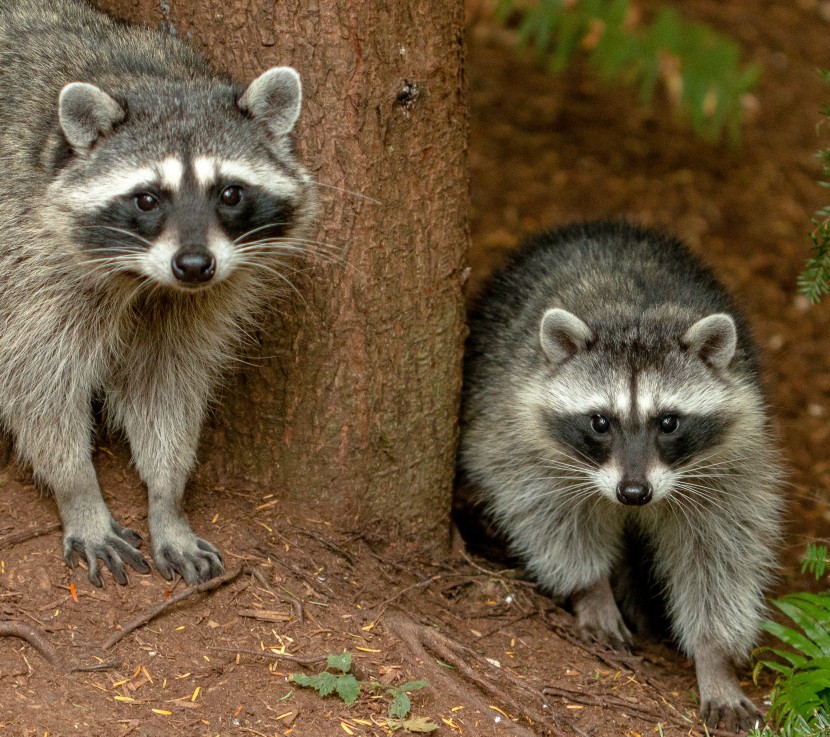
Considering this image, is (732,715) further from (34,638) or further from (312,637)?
(34,638)

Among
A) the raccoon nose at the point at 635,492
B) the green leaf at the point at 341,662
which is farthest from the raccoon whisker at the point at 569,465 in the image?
the green leaf at the point at 341,662

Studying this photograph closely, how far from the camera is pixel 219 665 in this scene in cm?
327

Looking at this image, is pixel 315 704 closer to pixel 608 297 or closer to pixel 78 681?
pixel 78 681

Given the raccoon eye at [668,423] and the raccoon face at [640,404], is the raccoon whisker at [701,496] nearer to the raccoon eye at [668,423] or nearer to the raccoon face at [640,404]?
the raccoon face at [640,404]

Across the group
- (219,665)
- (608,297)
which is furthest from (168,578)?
(608,297)

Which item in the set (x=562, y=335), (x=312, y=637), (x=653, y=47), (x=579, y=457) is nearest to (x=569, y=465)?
(x=579, y=457)

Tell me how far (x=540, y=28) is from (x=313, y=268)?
331 centimetres

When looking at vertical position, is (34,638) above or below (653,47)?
below

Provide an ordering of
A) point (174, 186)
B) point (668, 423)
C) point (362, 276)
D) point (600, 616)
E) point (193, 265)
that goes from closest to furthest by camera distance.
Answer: point (193, 265)
point (174, 186)
point (362, 276)
point (668, 423)
point (600, 616)

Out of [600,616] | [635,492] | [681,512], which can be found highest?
[635,492]

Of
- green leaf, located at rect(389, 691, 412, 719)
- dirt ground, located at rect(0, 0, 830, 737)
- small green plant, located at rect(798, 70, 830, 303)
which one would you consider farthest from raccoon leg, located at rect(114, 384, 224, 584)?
small green plant, located at rect(798, 70, 830, 303)

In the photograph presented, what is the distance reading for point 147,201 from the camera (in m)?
3.17

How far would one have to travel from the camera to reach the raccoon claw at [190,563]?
141 inches

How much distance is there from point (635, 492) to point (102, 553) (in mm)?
1798
